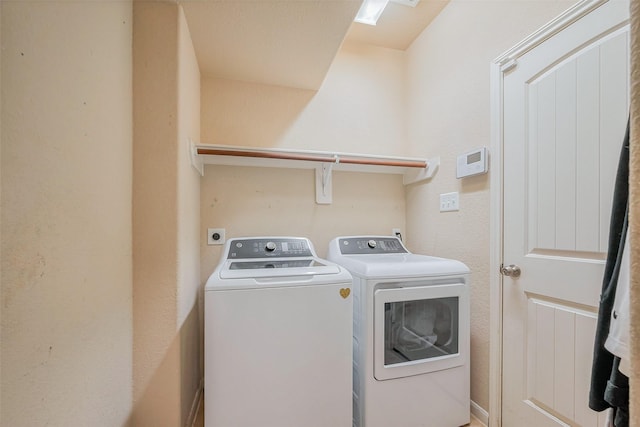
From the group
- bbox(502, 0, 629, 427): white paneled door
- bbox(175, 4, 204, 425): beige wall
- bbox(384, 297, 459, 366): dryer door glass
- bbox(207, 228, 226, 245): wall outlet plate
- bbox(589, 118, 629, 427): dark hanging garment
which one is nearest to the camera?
bbox(589, 118, 629, 427): dark hanging garment

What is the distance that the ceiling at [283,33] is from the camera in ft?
4.48

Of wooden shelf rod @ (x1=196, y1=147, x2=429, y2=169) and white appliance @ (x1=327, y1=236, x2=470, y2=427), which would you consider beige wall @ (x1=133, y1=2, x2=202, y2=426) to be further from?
white appliance @ (x1=327, y1=236, x2=470, y2=427)

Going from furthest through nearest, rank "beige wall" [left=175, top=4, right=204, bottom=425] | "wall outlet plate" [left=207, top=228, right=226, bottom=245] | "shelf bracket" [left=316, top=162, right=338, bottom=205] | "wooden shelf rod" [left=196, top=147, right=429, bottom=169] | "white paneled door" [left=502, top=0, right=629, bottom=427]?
"shelf bracket" [left=316, top=162, right=338, bottom=205], "wall outlet plate" [left=207, top=228, right=226, bottom=245], "wooden shelf rod" [left=196, top=147, right=429, bottom=169], "beige wall" [left=175, top=4, right=204, bottom=425], "white paneled door" [left=502, top=0, right=629, bottom=427]

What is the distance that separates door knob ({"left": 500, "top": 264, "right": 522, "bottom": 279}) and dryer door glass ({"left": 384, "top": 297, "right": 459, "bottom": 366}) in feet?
0.94

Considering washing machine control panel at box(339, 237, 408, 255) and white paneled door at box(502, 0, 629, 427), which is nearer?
white paneled door at box(502, 0, 629, 427)

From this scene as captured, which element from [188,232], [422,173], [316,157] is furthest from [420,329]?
[188,232]

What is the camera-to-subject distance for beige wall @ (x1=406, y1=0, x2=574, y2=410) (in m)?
1.56

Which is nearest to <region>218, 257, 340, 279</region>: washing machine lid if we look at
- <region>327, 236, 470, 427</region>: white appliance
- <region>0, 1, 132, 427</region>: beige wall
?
<region>327, 236, 470, 427</region>: white appliance

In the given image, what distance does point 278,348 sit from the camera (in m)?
1.27

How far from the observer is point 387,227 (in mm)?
2371

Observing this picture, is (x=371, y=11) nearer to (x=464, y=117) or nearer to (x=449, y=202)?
(x=464, y=117)

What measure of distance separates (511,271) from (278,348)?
1241 millimetres

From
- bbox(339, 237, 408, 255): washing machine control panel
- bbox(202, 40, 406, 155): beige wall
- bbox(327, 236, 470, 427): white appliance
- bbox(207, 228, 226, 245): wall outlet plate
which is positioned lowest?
bbox(327, 236, 470, 427): white appliance

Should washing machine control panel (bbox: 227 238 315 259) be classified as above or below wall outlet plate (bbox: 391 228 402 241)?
below
